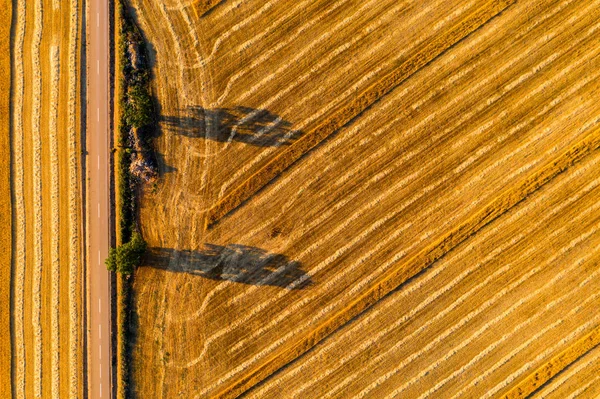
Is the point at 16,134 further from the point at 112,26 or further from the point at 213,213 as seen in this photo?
the point at 213,213

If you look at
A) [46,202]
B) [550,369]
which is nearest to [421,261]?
[550,369]

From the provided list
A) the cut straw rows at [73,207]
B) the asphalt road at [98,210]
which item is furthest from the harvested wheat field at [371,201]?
the cut straw rows at [73,207]

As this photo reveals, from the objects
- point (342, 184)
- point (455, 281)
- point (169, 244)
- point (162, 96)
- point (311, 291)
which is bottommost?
point (455, 281)

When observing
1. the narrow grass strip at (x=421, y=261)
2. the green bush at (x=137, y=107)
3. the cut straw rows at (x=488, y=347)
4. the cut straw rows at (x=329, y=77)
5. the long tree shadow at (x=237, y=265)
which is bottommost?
the cut straw rows at (x=488, y=347)

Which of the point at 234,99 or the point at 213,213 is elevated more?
Answer: the point at 234,99

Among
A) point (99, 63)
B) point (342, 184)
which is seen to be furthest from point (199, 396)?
point (99, 63)

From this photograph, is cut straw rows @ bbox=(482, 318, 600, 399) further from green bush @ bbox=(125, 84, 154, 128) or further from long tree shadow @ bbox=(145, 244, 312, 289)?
green bush @ bbox=(125, 84, 154, 128)

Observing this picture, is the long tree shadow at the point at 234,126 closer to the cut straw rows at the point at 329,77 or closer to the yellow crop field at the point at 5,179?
the cut straw rows at the point at 329,77
